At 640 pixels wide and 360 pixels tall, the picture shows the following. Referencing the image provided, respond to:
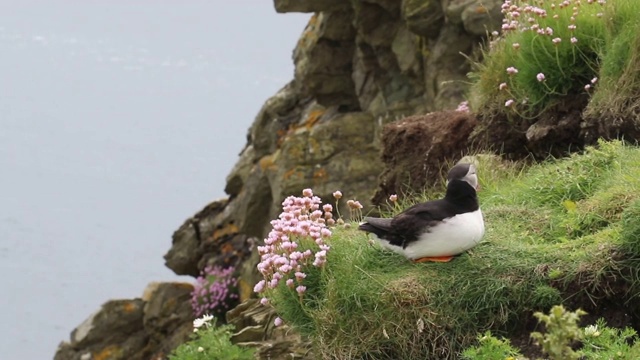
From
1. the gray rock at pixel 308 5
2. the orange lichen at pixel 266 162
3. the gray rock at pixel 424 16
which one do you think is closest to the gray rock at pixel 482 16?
the gray rock at pixel 424 16

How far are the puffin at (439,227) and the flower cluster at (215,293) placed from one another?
34.5ft

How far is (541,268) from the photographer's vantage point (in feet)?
22.3

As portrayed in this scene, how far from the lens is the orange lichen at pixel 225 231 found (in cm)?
1880

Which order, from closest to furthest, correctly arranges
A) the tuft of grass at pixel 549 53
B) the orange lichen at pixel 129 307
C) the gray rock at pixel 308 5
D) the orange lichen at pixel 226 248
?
the tuft of grass at pixel 549 53
the gray rock at pixel 308 5
the orange lichen at pixel 129 307
the orange lichen at pixel 226 248

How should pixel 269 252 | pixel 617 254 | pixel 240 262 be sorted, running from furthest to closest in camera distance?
pixel 240 262 < pixel 269 252 < pixel 617 254

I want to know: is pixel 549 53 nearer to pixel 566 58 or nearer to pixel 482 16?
pixel 566 58

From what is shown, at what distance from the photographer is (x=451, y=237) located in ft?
22.4

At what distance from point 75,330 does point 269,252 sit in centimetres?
1191

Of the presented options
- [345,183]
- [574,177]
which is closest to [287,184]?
[345,183]

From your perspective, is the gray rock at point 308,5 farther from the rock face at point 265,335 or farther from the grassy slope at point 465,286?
the grassy slope at point 465,286

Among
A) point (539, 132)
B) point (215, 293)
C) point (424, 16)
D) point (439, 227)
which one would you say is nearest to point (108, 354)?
point (215, 293)

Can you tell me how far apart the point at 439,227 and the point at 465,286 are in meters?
0.42

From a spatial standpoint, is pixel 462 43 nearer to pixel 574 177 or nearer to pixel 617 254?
pixel 574 177

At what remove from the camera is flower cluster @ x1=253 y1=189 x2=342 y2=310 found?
719cm
